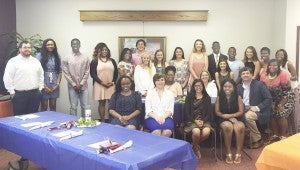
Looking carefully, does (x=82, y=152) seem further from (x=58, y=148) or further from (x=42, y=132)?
(x=42, y=132)

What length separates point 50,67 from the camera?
504 cm

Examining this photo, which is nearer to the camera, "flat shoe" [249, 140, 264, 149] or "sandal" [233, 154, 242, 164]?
"sandal" [233, 154, 242, 164]

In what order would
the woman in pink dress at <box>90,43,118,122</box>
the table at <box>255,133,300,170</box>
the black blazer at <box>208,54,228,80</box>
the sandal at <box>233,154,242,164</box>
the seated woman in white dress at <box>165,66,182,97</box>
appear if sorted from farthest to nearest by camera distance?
1. the black blazer at <box>208,54,228,80</box>
2. the woman in pink dress at <box>90,43,118,122</box>
3. the seated woman in white dress at <box>165,66,182,97</box>
4. the sandal at <box>233,154,242,164</box>
5. the table at <box>255,133,300,170</box>

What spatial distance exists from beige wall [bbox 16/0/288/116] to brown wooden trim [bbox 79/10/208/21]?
12 centimetres

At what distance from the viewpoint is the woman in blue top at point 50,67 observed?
196 inches

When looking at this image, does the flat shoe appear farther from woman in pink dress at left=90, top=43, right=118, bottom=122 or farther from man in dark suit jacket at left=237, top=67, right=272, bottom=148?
woman in pink dress at left=90, top=43, right=118, bottom=122

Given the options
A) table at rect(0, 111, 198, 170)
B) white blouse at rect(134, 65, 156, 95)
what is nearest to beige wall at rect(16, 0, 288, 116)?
white blouse at rect(134, 65, 156, 95)

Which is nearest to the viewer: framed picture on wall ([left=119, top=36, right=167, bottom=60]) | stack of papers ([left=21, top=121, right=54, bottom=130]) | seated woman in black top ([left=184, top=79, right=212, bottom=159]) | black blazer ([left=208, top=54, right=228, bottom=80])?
stack of papers ([left=21, top=121, right=54, bottom=130])

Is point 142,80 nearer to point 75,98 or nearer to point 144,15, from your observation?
point 75,98

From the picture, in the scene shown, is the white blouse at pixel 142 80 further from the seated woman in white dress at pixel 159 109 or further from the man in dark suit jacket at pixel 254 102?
the man in dark suit jacket at pixel 254 102

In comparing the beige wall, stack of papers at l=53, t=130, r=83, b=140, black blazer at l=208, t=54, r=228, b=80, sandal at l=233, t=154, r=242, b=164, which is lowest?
sandal at l=233, t=154, r=242, b=164

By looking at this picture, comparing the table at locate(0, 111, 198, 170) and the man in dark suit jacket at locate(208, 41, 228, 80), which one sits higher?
the man in dark suit jacket at locate(208, 41, 228, 80)

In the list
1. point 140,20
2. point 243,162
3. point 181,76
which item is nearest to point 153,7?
point 140,20

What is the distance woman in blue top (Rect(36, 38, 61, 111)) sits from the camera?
4.97 m
